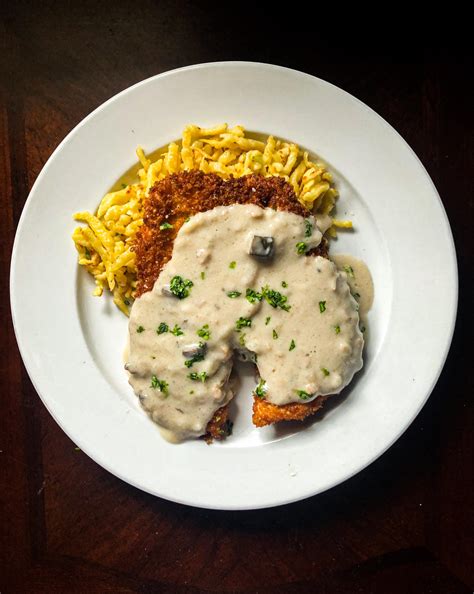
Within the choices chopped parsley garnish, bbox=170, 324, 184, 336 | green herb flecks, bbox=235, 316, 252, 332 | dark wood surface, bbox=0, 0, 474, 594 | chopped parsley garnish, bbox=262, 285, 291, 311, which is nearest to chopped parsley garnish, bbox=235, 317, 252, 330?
green herb flecks, bbox=235, 316, 252, 332

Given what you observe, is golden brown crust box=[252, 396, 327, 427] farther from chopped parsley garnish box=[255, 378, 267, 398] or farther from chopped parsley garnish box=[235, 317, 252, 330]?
chopped parsley garnish box=[235, 317, 252, 330]

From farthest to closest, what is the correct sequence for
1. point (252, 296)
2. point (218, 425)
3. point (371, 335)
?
point (371, 335)
point (218, 425)
point (252, 296)

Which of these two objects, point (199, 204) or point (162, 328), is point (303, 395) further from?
point (199, 204)

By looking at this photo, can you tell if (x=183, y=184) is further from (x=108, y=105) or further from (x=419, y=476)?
(x=419, y=476)

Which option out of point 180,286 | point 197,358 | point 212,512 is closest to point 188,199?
point 180,286

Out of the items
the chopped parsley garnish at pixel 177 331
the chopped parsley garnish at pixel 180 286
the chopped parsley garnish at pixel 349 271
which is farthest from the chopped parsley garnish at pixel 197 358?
the chopped parsley garnish at pixel 349 271

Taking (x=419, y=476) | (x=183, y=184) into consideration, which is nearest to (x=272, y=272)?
(x=183, y=184)
